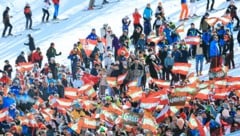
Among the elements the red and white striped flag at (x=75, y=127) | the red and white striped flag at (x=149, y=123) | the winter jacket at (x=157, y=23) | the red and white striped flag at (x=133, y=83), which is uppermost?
the winter jacket at (x=157, y=23)

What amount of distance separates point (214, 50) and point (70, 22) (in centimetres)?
1313

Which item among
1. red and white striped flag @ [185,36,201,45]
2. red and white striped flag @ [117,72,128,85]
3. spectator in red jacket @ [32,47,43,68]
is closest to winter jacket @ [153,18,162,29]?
red and white striped flag @ [185,36,201,45]

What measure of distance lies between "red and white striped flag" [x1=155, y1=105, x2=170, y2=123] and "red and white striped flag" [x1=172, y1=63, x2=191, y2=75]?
4.43 metres

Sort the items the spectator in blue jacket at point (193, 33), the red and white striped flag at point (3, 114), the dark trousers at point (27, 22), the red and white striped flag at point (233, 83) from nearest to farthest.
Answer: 1. the red and white striped flag at point (233, 83)
2. the red and white striped flag at point (3, 114)
3. the spectator in blue jacket at point (193, 33)
4. the dark trousers at point (27, 22)

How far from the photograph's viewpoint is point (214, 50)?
2897 cm

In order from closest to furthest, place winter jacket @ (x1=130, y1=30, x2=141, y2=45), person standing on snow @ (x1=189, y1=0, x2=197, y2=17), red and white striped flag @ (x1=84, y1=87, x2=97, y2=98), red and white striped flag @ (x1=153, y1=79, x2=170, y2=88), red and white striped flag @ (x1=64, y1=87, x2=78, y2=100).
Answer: red and white striped flag @ (x1=153, y1=79, x2=170, y2=88), red and white striped flag @ (x1=84, y1=87, x2=97, y2=98), red and white striped flag @ (x1=64, y1=87, x2=78, y2=100), winter jacket @ (x1=130, y1=30, x2=141, y2=45), person standing on snow @ (x1=189, y1=0, x2=197, y2=17)

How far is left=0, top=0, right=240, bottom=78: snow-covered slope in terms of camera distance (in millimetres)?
37656

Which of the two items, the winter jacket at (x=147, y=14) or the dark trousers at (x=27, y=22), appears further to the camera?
the dark trousers at (x=27, y=22)

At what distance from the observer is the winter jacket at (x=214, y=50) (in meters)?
28.9

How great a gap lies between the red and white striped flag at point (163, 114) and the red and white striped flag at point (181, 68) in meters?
4.43

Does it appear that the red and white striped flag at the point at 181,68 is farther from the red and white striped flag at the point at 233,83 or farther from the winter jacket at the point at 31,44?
the winter jacket at the point at 31,44

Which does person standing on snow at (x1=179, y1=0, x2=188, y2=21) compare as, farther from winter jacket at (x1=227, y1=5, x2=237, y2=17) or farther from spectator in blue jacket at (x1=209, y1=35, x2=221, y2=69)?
spectator in blue jacket at (x1=209, y1=35, x2=221, y2=69)

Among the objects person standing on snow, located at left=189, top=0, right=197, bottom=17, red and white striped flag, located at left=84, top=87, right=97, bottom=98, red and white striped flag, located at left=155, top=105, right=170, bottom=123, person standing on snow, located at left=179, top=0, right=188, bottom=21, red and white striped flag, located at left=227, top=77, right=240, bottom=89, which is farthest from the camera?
person standing on snow, located at left=189, top=0, right=197, bottom=17

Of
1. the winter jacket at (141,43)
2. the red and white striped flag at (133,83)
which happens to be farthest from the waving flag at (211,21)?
the red and white striped flag at (133,83)
